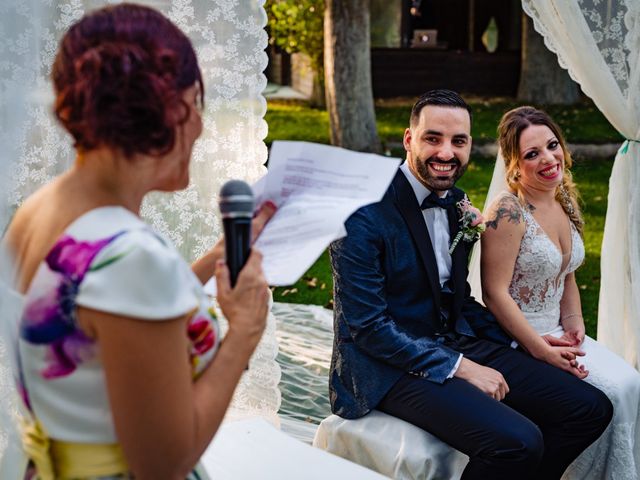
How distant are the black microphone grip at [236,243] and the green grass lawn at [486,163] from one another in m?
4.31

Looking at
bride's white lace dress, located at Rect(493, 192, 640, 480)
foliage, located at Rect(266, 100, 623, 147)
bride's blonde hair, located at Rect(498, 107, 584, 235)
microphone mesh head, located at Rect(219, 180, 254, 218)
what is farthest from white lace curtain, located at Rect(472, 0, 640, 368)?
foliage, located at Rect(266, 100, 623, 147)

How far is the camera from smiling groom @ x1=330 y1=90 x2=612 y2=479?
304 centimetres

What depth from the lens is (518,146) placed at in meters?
3.67

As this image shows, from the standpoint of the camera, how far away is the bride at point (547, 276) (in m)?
3.46

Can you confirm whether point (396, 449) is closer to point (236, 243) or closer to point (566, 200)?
point (566, 200)

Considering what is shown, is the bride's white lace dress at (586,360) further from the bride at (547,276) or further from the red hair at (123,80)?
the red hair at (123,80)

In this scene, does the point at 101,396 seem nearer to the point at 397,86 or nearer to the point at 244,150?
the point at 244,150

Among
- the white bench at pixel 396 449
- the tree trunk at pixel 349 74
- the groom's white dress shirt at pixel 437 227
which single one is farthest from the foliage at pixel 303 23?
the white bench at pixel 396 449

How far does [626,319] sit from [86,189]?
323cm

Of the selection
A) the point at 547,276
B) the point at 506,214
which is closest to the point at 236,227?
the point at 506,214

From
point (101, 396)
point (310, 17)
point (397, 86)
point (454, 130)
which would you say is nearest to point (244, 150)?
point (454, 130)

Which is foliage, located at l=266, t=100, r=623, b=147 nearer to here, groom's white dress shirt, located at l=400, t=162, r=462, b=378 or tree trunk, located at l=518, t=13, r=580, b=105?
tree trunk, located at l=518, t=13, r=580, b=105

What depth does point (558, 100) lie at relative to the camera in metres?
14.2

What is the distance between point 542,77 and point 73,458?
13506 mm
